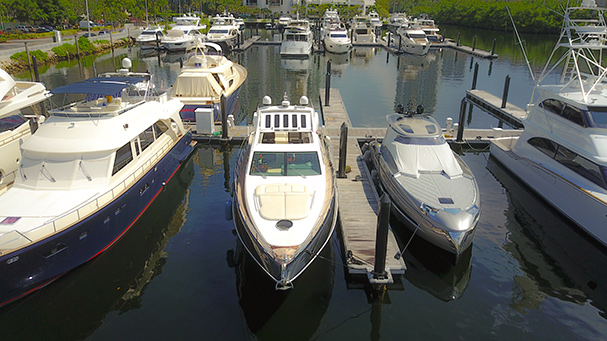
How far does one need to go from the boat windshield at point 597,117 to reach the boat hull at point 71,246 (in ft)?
48.7

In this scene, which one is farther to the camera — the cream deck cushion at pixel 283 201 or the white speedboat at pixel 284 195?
the cream deck cushion at pixel 283 201

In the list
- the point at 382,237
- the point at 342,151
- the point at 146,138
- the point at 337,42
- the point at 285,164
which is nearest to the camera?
the point at 382,237

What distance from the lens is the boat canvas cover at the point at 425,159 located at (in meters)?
13.7

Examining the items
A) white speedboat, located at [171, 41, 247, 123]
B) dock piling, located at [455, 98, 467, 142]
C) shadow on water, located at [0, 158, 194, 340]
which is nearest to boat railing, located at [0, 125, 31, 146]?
shadow on water, located at [0, 158, 194, 340]

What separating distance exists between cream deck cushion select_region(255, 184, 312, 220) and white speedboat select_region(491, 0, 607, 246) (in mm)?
8681

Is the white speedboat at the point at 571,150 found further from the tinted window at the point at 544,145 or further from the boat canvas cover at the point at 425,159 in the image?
the boat canvas cover at the point at 425,159

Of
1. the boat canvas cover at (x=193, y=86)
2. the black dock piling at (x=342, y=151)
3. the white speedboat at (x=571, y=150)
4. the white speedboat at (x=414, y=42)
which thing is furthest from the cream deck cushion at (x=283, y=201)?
the white speedboat at (x=414, y=42)

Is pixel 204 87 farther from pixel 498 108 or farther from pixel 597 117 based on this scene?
pixel 597 117

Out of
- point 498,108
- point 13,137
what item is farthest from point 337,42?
point 13,137

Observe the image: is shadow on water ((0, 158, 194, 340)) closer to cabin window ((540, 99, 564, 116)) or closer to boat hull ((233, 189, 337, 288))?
boat hull ((233, 189, 337, 288))

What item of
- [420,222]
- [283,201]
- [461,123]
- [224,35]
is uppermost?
[224,35]

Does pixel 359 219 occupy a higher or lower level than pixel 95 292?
higher

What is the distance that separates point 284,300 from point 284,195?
259 centimetres

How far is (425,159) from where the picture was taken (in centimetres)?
1396
